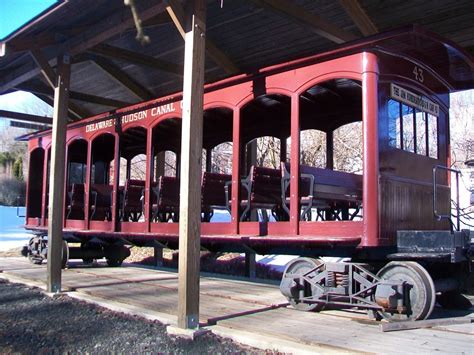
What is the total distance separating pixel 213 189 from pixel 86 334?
397 centimetres

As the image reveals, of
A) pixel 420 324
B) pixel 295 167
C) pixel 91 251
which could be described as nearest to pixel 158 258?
pixel 91 251

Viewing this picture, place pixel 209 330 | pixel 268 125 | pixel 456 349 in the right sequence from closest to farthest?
1. pixel 456 349
2. pixel 209 330
3. pixel 268 125

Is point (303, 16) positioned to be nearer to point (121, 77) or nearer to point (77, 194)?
point (121, 77)

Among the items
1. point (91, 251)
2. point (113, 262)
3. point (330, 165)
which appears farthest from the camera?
point (113, 262)

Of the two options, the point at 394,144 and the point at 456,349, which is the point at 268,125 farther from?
the point at 456,349

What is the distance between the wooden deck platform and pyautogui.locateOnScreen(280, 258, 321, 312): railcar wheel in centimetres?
12

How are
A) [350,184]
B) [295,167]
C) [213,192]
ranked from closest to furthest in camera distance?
[295,167] → [350,184] → [213,192]

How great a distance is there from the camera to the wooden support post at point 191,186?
509 centimetres

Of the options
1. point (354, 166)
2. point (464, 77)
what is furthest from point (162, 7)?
point (354, 166)

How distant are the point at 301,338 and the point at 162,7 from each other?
3979 mm

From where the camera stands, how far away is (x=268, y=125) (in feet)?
31.3

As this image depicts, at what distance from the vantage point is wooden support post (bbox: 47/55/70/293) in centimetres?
758

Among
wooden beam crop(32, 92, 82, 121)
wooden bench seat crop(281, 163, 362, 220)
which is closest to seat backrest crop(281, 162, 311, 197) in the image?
wooden bench seat crop(281, 163, 362, 220)

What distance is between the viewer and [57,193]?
768 cm
